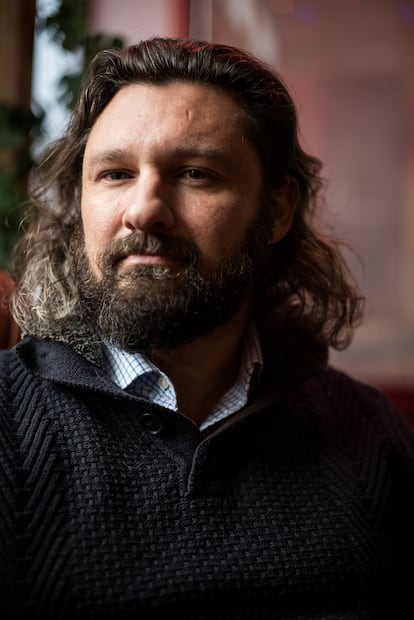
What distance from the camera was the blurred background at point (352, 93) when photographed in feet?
6.96

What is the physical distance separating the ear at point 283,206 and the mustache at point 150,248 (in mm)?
282

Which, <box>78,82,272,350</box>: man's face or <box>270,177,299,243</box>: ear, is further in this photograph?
<box>270,177,299,243</box>: ear

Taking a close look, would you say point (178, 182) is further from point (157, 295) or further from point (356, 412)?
point (356, 412)

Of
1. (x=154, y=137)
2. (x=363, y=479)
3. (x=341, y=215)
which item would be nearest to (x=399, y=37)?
(x=341, y=215)

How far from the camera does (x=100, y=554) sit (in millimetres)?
939

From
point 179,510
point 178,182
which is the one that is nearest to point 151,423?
point 179,510

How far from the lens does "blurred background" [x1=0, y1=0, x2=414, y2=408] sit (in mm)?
2121

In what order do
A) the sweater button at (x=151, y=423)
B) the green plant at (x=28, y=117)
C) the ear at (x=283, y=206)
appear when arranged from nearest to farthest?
the sweater button at (x=151, y=423)
the ear at (x=283, y=206)
the green plant at (x=28, y=117)

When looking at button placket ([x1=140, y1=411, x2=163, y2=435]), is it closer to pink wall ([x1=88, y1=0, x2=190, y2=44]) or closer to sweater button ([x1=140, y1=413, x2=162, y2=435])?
sweater button ([x1=140, y1=413, x2=162, y2=435])

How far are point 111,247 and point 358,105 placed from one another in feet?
4.48

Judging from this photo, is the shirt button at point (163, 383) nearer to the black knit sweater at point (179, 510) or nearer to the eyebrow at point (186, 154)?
the black knit sweater at point (179, 510)

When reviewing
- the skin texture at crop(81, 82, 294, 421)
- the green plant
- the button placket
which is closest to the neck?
the skin texture at crop(81, 82, 294, 421)

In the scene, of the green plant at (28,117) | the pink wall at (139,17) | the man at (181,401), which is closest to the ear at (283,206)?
the man at (181,401)

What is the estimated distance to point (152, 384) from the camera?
3.77ft
